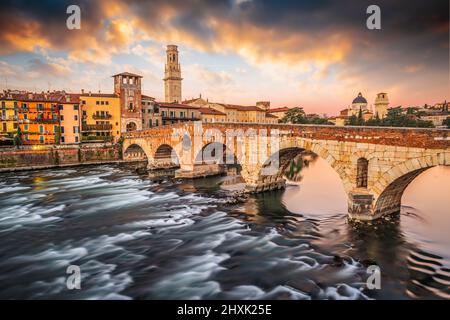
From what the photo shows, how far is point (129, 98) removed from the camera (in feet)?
193

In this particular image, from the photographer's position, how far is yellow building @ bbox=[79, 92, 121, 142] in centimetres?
5550

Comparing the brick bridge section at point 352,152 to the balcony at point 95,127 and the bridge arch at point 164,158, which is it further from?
the balcony at point 95,127

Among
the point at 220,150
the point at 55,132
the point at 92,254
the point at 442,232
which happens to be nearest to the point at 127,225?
the point at 92,254

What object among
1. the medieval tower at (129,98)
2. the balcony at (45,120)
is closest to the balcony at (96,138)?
the medieval tower at (129,98)

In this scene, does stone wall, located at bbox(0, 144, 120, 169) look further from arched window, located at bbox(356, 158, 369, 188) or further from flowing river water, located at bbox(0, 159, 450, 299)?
arched window, located at bbox(356, 158, 369, 188)

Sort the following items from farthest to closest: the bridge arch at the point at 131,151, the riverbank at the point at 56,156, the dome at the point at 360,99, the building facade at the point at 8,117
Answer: the dome at the point at 360,99 → the bridge arch at the point at 131,151 → the building facade at the point at 8,117 → the riverbank at the point at 56,156

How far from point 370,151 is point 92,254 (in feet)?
51.5

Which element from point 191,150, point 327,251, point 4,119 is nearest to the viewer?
point 327,251

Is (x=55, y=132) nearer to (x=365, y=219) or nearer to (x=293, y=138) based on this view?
(x=293, y=138)

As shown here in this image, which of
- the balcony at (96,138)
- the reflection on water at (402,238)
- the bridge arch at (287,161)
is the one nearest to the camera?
the reflection on water at (402,238)

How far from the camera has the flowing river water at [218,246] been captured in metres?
12.1

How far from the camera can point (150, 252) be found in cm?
1544

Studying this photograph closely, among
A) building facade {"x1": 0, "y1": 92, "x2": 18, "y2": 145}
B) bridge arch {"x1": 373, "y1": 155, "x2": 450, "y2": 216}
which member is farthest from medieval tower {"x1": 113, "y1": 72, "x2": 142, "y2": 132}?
bridge arch {"x1": 373, "y1": 155, "x2": 450, "y2": 216}

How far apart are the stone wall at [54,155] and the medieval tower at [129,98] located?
8.88m
